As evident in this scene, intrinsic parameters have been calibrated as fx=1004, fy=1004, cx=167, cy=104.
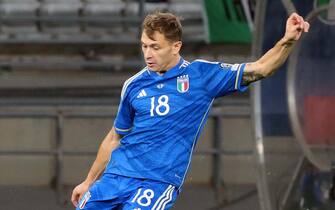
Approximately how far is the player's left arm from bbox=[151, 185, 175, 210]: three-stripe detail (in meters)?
0.64

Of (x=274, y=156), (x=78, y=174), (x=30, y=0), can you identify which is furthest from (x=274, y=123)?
(x=30, y=0)

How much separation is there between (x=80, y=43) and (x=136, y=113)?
18.0ft

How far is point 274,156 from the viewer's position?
7.29 m

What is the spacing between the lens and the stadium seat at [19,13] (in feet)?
34.2

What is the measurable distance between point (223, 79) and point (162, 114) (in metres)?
0.35

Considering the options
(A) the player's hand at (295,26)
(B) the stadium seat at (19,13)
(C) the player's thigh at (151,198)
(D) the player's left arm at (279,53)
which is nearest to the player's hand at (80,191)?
(C) the player's thigh at (151,198)

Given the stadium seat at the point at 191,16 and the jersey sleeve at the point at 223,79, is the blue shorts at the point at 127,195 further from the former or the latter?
the stadium seat at the point at 191,16

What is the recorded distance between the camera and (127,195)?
15.8ft

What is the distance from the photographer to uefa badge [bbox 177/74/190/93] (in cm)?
490

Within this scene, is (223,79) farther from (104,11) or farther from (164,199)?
(104,11)

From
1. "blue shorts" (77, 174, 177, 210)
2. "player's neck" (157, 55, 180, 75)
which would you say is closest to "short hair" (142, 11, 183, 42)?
"player's neck" (157, 55, 180, 75)

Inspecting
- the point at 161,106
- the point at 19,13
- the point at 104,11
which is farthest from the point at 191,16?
the point at 161,106

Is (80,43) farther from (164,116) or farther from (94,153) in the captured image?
(164,116)

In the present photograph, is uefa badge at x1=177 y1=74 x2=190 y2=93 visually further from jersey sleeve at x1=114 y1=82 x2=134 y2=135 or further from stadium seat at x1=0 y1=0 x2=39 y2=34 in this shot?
stadium seat at x1=0 y1=0 x2=39 y2=34
